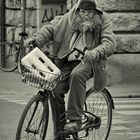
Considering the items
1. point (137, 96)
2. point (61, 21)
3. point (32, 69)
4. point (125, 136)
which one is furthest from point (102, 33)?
point (137, 96)

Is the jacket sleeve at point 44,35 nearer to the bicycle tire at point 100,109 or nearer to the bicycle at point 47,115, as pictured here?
the bicycle at point 47,115

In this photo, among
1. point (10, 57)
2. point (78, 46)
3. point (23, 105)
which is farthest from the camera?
point (10, 57)

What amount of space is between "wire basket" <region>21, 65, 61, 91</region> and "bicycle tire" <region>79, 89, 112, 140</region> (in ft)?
2.70

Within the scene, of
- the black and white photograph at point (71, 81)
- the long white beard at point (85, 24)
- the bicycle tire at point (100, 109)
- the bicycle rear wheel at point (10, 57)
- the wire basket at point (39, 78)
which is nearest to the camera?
the wire basket at point (39, 78)

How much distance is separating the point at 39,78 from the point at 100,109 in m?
1.18

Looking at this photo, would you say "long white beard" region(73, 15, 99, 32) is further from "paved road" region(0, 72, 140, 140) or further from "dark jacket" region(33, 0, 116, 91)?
"paved road" region(0, 72, 140, 140)

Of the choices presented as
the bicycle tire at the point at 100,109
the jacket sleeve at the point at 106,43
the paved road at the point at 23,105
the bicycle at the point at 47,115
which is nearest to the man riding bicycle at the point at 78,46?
the jacket sleeve at the point at 106,43

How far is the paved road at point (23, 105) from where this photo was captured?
25.0 ft

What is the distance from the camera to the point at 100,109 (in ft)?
21.1

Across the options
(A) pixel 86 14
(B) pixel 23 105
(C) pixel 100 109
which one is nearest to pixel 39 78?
(A) pixel 86 14

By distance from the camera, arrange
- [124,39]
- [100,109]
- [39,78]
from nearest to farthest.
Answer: [39,78], [100,109], [124,39]

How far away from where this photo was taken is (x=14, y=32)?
14742mm

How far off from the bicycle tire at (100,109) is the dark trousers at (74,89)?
392 mm

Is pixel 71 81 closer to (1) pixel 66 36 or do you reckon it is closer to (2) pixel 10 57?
(1) pixel 66 36
